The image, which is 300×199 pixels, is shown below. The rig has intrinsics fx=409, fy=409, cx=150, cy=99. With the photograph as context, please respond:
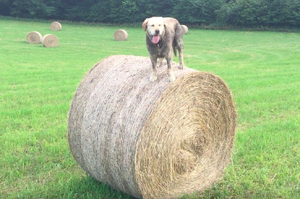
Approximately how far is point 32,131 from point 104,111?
3.31m

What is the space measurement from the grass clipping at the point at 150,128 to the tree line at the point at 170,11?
39720 mm

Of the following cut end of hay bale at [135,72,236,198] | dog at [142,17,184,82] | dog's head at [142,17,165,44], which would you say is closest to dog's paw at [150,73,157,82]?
Result: dog at [142,17,184,82]

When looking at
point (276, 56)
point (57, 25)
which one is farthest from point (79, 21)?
point (276, 56)

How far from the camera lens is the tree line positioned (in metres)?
43.6

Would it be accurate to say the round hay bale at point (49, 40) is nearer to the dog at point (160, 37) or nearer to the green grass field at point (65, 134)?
the green grass field at point (65, 134)

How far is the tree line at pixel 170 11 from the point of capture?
43594 mm

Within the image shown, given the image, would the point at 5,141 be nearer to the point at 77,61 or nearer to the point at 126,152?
the point at 126,152

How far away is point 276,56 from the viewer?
23.4 metres

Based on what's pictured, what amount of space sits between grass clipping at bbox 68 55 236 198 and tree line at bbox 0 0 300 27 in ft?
130

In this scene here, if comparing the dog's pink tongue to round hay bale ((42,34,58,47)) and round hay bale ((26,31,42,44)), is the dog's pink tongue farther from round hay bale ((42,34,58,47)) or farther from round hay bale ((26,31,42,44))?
round hay bale ((26,31,42,44))

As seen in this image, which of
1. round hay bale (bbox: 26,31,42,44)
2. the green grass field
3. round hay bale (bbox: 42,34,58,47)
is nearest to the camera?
the green grass field

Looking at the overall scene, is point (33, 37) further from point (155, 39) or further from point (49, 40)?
point (155, 39)

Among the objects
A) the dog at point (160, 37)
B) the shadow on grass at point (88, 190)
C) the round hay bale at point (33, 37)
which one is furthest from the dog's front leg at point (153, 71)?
the round hay bale at point (33, 37)

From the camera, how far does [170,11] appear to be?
2042 inches
